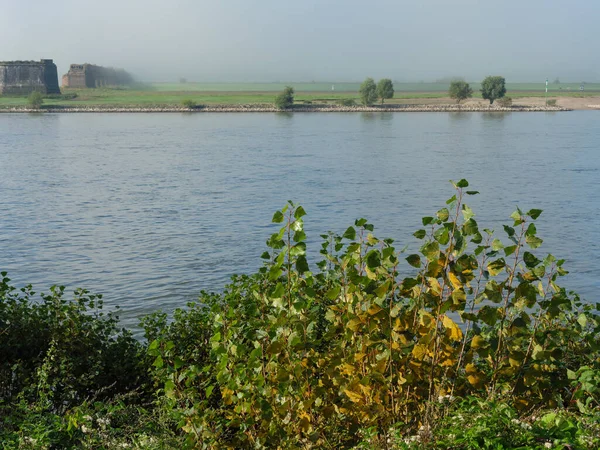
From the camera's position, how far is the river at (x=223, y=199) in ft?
50.2

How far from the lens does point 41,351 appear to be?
266 inches

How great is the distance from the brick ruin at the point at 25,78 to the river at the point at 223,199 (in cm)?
10253

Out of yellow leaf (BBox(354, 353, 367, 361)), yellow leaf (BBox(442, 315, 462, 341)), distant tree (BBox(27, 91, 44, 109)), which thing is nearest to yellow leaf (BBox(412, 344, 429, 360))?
yellow leaf (BBox(442, 315, 462, 341))

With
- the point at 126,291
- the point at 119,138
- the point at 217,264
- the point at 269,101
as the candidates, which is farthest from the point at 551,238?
the point at 269,101

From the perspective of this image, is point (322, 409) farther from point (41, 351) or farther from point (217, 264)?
point (217, 264)

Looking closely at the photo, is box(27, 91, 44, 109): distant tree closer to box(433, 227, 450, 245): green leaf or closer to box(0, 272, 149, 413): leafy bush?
box(0, 272, 149, 413): leafy bush

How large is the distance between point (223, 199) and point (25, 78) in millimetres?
136299

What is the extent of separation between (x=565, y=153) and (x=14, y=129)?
52.6 meters

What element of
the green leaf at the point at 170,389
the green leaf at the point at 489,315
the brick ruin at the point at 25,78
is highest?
the brick ruin at the point at 25,78

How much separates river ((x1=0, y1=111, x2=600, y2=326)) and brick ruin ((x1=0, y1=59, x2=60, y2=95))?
336ft

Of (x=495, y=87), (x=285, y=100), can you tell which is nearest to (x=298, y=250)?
(x=285, y=100)

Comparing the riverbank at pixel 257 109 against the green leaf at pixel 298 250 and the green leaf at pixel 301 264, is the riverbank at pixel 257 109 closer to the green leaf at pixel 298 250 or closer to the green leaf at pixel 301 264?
the green leaf at pixel 301 264

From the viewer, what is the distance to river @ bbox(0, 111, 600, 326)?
15.3 metres

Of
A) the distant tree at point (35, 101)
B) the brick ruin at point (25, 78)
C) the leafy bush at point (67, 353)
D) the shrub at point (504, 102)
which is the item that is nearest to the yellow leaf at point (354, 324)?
the leafy bush at point (67, 353)
